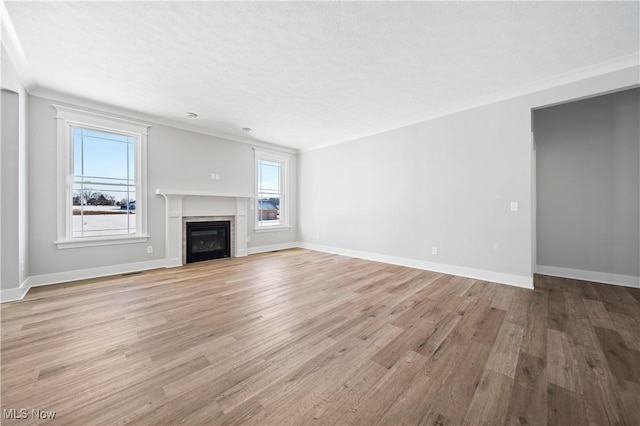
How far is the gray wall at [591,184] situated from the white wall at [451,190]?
1161mm

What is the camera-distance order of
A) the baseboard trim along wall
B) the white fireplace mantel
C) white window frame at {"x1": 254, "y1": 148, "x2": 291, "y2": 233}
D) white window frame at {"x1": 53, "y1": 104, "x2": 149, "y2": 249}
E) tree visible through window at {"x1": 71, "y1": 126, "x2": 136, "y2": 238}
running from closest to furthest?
the baseboard trim along wall → white window frame at {"x1": 53, "y1": 104, "x2": 149, "y2": 249} → tree visible through window at {"x1": 71, "y1": 126, "x2": 136, "y2": 238} → the white fireplace mantel → white window frame at {"x1": 254, "y1": 148, "x2": 291, "y2": 233}

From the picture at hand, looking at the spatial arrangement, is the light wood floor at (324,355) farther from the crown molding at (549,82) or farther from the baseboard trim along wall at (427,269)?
the crown molding at (549,82)

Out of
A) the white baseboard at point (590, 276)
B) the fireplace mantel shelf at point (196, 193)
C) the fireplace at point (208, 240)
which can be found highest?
the fireplace mantel shelf at point (196, 193)

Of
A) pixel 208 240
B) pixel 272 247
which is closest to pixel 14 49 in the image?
pixel 208 240

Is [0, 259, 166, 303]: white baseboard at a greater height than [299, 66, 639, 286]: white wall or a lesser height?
lesser

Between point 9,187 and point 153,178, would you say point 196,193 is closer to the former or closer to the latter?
point 153,178

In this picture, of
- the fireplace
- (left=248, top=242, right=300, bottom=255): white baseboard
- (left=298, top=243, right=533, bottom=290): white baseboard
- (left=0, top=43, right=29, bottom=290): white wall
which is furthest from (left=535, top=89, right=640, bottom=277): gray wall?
(left=0, top=43, right=29, bottom=290): white wall

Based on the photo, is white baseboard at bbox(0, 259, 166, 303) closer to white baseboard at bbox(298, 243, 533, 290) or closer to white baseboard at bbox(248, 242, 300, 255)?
white baseboard at bbox(248, 242, 300, 255)

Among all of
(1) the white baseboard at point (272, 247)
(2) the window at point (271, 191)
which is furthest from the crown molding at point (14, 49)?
(1) the white baseboard at point (272, 247)

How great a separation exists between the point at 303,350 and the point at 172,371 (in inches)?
34.2

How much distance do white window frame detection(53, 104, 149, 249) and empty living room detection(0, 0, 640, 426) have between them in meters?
0.03

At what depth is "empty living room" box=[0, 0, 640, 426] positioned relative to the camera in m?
1.48

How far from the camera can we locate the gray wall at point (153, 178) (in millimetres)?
3322

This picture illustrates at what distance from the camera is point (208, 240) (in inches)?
200
